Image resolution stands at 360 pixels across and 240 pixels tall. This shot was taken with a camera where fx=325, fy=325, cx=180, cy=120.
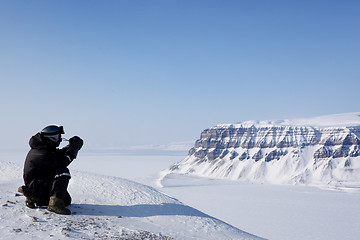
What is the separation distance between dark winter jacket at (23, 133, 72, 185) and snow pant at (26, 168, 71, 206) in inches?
3.6

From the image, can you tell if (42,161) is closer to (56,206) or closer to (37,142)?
(37,142)

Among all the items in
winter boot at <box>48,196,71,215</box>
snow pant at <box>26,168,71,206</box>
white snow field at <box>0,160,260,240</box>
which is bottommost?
white snow field at <box>0,160,260,240</box>

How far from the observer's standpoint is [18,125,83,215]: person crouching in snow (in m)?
7.34

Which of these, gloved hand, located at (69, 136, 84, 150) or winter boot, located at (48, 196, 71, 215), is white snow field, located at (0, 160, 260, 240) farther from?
gloved hand, located at (69, 136, 84, 150)

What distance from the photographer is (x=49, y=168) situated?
24.3 ft

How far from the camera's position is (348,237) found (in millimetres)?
87000

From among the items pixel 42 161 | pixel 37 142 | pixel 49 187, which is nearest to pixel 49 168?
pixel 42 161

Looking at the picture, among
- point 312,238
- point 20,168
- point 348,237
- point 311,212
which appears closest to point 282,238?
point 312,238

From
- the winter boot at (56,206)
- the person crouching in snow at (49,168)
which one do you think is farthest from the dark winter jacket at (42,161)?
the winter boot at (56,206)

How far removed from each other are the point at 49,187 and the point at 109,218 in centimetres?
158

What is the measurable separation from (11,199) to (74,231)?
9.19ft

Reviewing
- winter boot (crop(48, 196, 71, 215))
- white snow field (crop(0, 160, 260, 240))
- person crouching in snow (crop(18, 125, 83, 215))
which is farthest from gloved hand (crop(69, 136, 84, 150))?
white snow field (crop(0, 160, 260, 240))

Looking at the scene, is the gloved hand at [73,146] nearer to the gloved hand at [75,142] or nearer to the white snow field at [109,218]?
the gloved hand at [75,142]

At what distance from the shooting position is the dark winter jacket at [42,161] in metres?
7.33
